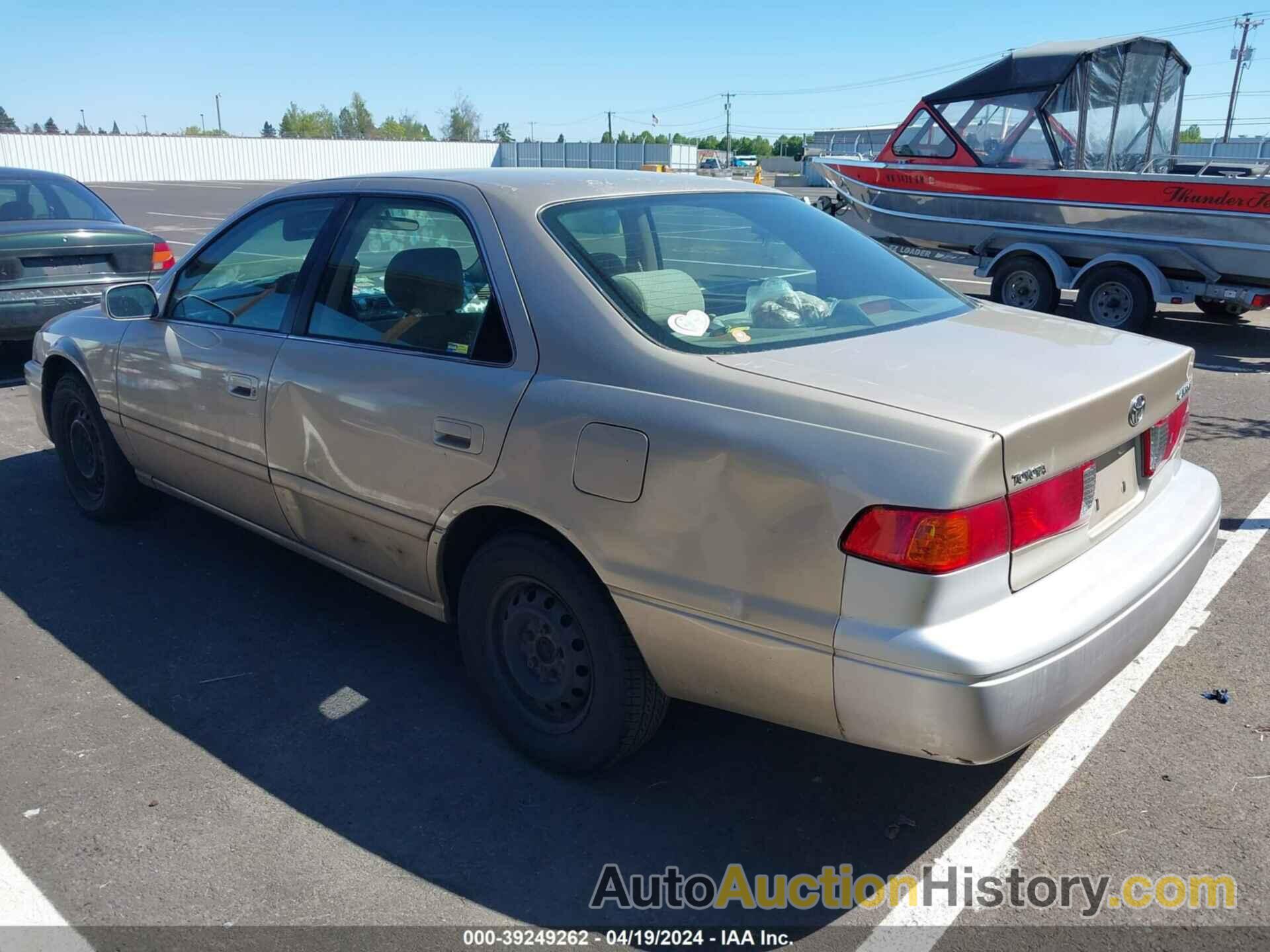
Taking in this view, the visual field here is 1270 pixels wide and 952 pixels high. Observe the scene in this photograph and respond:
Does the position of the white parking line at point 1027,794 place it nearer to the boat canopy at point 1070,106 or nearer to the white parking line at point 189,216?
the boat canopy at point 1070,106

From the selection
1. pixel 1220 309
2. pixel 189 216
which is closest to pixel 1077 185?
pixel 1220 309

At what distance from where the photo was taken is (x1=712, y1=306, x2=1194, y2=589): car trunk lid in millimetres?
2408

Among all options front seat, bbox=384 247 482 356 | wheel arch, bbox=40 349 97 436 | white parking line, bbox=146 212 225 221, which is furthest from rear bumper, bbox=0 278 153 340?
→ white parking line, bbox=146 212 225 221

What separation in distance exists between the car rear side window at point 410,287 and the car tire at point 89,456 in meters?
1.84

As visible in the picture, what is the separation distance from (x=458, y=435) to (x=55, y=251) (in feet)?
20.4

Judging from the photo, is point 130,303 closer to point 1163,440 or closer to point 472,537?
point 472,537

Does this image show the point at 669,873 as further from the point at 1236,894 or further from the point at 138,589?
the point at 138,589

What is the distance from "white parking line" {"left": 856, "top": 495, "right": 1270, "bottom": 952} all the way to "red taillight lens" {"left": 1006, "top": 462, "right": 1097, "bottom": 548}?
0.74 m

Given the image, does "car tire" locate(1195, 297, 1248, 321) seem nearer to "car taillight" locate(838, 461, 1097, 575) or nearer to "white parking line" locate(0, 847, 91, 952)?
"car taillight" locate(838, 461, 1097, 575)

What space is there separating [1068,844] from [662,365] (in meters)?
1.69

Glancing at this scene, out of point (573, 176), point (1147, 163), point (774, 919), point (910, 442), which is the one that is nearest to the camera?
point (910, 442)

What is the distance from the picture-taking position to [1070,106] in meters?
10.9

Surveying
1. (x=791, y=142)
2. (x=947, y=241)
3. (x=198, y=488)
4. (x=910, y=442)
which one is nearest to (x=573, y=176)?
(x=910, y=442)

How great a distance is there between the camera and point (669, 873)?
8.87 feet
